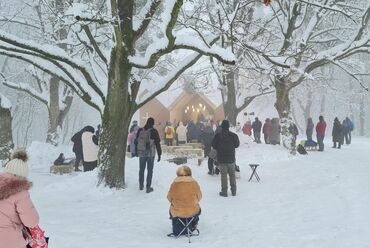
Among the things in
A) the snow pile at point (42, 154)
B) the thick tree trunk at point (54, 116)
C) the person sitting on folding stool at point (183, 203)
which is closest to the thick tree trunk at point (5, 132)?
the snow pile at point (42, 154)

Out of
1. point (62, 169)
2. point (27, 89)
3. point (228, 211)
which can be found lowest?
point (228, 211)

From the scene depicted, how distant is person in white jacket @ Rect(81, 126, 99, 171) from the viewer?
525 inches

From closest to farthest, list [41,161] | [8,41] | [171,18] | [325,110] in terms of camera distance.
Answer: [171,18] < [8,41] < [41,161] < [325,110]

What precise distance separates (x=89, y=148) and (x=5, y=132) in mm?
5047

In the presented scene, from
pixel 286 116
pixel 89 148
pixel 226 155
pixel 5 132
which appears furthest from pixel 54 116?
pixel 226 155

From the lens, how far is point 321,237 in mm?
6938

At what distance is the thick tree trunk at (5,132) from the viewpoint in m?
16.4

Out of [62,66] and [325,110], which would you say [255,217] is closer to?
[62,66]

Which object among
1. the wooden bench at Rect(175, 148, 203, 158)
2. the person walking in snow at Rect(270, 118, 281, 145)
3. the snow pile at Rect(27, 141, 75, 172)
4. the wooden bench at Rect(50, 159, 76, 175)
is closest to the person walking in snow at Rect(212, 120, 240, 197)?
the wooden bench at Rect(50, 159, 76, 175)

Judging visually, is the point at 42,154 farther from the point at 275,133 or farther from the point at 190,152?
the point at 275,133

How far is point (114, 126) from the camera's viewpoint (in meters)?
11.0

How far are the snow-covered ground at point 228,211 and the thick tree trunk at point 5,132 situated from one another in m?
2.38

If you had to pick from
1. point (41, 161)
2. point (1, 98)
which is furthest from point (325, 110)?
point (1, 98)

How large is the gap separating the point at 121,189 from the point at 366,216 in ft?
19.7
